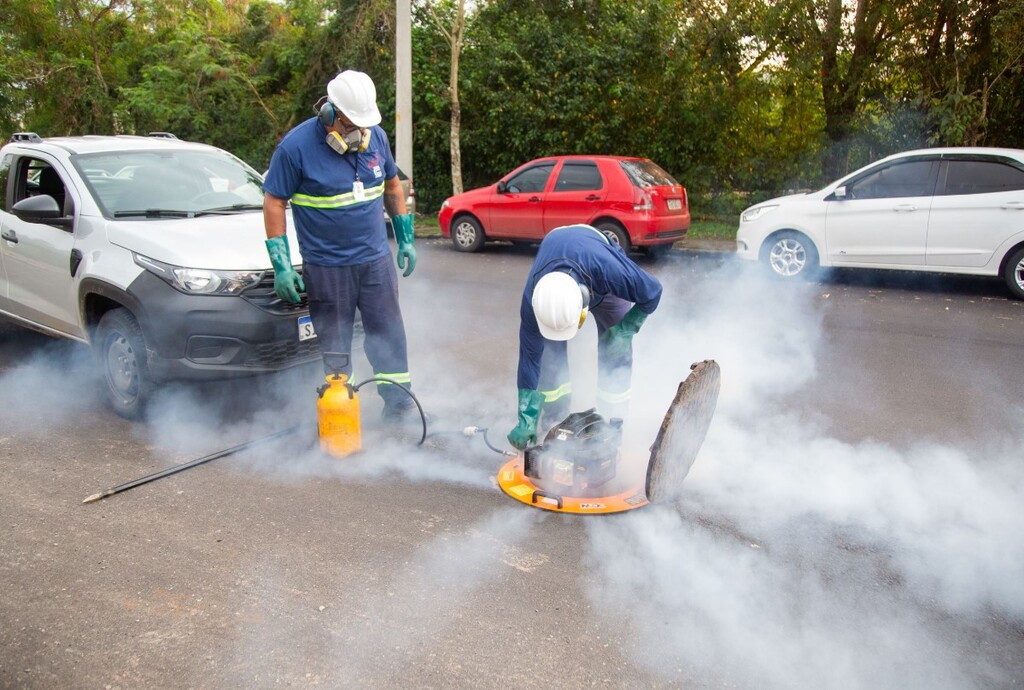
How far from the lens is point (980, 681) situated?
2.62 meters

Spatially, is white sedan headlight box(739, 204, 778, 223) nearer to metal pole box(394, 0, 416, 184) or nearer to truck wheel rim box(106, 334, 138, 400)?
metal pole box(394, 0, 416, 184)

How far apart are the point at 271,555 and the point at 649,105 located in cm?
1419

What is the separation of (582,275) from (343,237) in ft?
5.16

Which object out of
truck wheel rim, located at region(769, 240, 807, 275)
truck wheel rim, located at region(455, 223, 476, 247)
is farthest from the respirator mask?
truck wheel rim, located at region(455, 223, 476, 247)

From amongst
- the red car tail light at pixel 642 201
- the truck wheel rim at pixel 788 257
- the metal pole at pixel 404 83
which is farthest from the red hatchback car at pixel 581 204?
the metal pole at pixel 404 83

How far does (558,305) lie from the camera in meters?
3.24

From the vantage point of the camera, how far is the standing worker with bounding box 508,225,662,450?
331 cm

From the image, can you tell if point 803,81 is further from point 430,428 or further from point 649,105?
point 430,428

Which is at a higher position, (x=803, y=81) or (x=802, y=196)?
(x=803, y=81)

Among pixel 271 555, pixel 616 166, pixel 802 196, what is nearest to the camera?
pixel 271 555

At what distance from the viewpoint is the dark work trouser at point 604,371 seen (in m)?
4.03

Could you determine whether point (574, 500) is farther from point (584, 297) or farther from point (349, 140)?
point (349, 140)

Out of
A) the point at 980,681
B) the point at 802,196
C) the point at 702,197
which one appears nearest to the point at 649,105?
the point at 702,197

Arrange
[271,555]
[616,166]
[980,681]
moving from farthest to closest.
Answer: [616,166]
[271,555]
[980,681]
